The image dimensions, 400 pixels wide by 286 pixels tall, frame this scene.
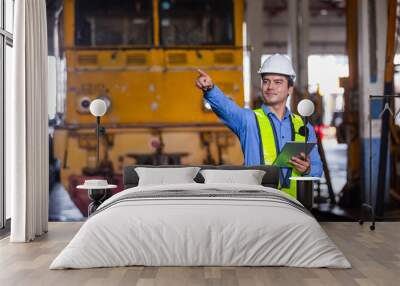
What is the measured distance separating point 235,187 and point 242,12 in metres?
2.43

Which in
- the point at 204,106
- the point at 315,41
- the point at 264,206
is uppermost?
the point at 315,41

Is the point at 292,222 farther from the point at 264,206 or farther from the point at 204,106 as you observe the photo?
the point at 204,106

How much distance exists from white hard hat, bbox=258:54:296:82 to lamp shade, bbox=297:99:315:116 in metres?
0.32

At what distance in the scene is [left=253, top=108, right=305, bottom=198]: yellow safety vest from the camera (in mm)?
6281

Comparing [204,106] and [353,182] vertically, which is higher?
[204,106]

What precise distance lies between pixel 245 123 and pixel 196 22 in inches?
47.5

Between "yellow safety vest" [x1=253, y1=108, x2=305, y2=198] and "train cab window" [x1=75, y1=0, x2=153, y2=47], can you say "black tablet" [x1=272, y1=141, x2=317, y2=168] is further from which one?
"train cab window" [x1=75, y1=0, x2=153, y2=47]

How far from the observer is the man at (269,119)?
6348 mm

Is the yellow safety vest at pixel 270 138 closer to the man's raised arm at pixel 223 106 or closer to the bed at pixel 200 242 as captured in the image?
the man's raised arm at pixel 223 106

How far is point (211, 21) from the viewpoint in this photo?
643 centimetres

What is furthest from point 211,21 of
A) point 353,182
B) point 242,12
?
point 353,182

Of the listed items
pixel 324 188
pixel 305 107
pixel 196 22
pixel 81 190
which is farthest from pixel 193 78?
pixel 324 188

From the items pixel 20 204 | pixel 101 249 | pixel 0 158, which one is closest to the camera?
pixel 101 249

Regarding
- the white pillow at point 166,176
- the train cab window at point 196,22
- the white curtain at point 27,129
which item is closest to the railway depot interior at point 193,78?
the train cab window at point 196,22
